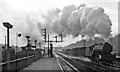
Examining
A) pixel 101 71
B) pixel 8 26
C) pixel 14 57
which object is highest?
pixel 8 26

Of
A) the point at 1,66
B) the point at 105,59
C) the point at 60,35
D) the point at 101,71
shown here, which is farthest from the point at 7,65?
the point at 60,35

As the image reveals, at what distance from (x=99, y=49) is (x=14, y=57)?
723 inches

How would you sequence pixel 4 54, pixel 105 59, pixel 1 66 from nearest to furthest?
pixel 1 66, pixel 4 54, pixel 105 59

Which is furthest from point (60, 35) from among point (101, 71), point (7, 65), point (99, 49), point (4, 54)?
point (7, 65)

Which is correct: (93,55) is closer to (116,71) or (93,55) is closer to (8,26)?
(116,71)

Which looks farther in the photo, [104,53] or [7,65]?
[104,53]

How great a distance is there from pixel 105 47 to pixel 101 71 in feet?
37.5

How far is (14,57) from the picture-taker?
1981 centimetres

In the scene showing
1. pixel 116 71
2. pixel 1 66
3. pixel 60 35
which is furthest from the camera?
pixel 60 35

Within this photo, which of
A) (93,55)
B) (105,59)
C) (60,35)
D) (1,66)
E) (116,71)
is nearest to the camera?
(1,66)

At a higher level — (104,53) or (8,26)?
(8,26)

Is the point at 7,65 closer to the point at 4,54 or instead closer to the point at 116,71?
the point at 4,54

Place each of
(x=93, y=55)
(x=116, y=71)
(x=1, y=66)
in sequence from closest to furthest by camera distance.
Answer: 1. (x=1, y=66)
2. (x=116, y=71)
3. (x=93, y=55)

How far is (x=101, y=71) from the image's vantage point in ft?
75.6
